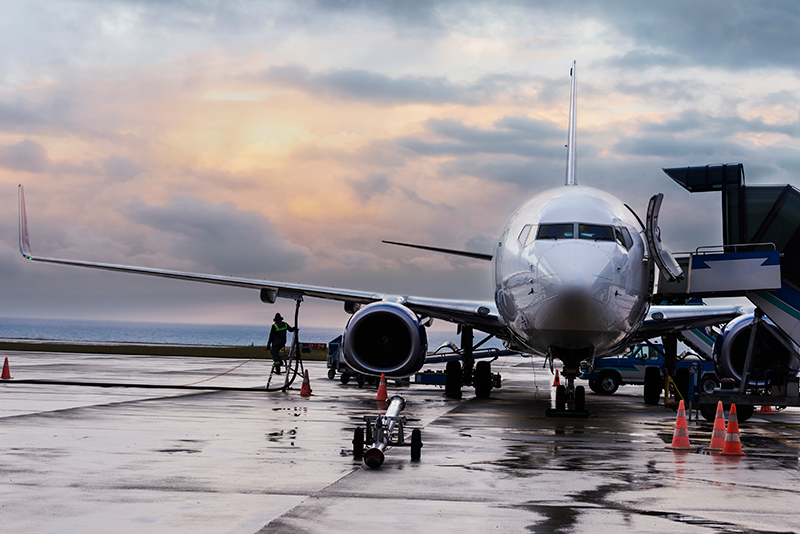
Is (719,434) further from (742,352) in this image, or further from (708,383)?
(708,383)

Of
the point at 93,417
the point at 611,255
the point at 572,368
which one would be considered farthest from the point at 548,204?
the point at 93,417

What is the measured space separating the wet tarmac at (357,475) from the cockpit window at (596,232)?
3.02 meters

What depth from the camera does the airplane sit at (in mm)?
12695

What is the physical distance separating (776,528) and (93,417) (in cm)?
985

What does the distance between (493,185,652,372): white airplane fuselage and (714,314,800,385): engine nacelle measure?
415 centimetres

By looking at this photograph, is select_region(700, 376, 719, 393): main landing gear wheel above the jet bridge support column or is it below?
below

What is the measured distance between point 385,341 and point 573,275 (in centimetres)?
625

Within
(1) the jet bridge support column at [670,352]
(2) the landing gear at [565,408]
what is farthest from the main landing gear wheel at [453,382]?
(1) the jet bridge support column at [670,352]

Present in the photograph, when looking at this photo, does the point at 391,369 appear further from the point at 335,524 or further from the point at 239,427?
the point at 335,524

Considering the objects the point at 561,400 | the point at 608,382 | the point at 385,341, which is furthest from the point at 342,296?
the point at 608,382

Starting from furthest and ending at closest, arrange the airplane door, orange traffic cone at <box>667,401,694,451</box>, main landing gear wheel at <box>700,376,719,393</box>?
main landing gear wheel at <box>700,376,719,393</box>
the airplane door
orange traffic cone at <box>667,401,694,451</box>

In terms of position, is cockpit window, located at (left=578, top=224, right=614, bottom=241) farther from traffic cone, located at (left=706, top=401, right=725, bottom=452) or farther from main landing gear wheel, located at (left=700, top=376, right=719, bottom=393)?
main landing gear wheel, located at (left=700, top=376, right=719, bottom=393)

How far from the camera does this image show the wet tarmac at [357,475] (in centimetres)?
602

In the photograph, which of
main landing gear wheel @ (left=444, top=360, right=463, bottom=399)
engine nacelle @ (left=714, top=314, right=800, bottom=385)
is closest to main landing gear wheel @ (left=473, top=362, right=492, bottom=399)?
main landing gear wheel @ (left=444, top=360, right=463, bottom=399)
